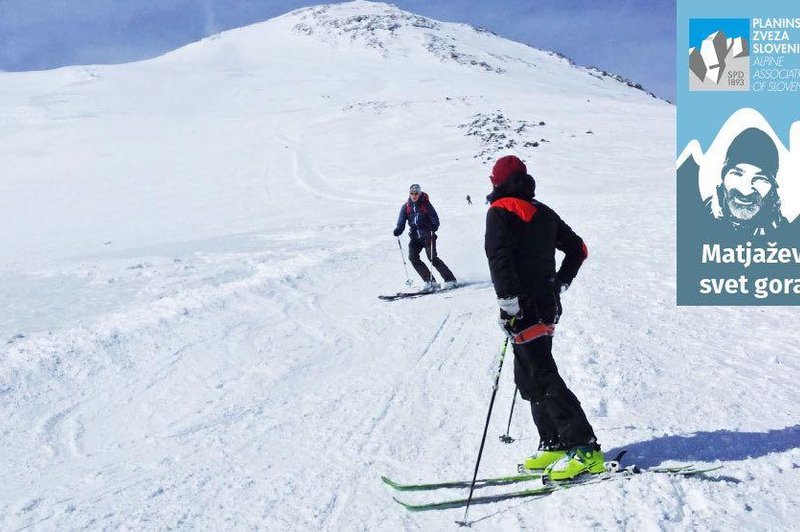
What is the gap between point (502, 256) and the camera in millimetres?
3947

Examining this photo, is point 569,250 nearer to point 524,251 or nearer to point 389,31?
point 524,251

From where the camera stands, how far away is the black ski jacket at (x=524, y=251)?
156 inches

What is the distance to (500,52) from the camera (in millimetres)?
103000

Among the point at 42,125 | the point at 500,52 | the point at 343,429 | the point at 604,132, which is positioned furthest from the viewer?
the point at 500,52

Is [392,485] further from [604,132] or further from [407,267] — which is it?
[604,132]

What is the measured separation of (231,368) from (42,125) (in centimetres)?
5071

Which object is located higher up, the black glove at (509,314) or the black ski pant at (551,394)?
the black glove at (509,314)

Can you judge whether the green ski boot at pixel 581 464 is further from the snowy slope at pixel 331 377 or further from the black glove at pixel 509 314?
the black glove at pixel 509 314

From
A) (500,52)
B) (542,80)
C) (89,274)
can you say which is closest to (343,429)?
(89,274)

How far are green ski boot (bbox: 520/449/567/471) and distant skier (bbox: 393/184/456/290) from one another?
687 cm

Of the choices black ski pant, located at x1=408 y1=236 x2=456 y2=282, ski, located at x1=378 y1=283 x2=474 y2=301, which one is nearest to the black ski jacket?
ski, located at x1=378 y1=283 x2=474 y2=301

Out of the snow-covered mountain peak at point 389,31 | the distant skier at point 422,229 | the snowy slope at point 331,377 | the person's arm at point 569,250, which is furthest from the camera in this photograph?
the snow-covered mountain peak at point 389,31

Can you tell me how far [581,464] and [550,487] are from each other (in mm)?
279

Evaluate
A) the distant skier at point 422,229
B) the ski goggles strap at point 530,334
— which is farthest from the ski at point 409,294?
the ski goggles strap at point 530,334
